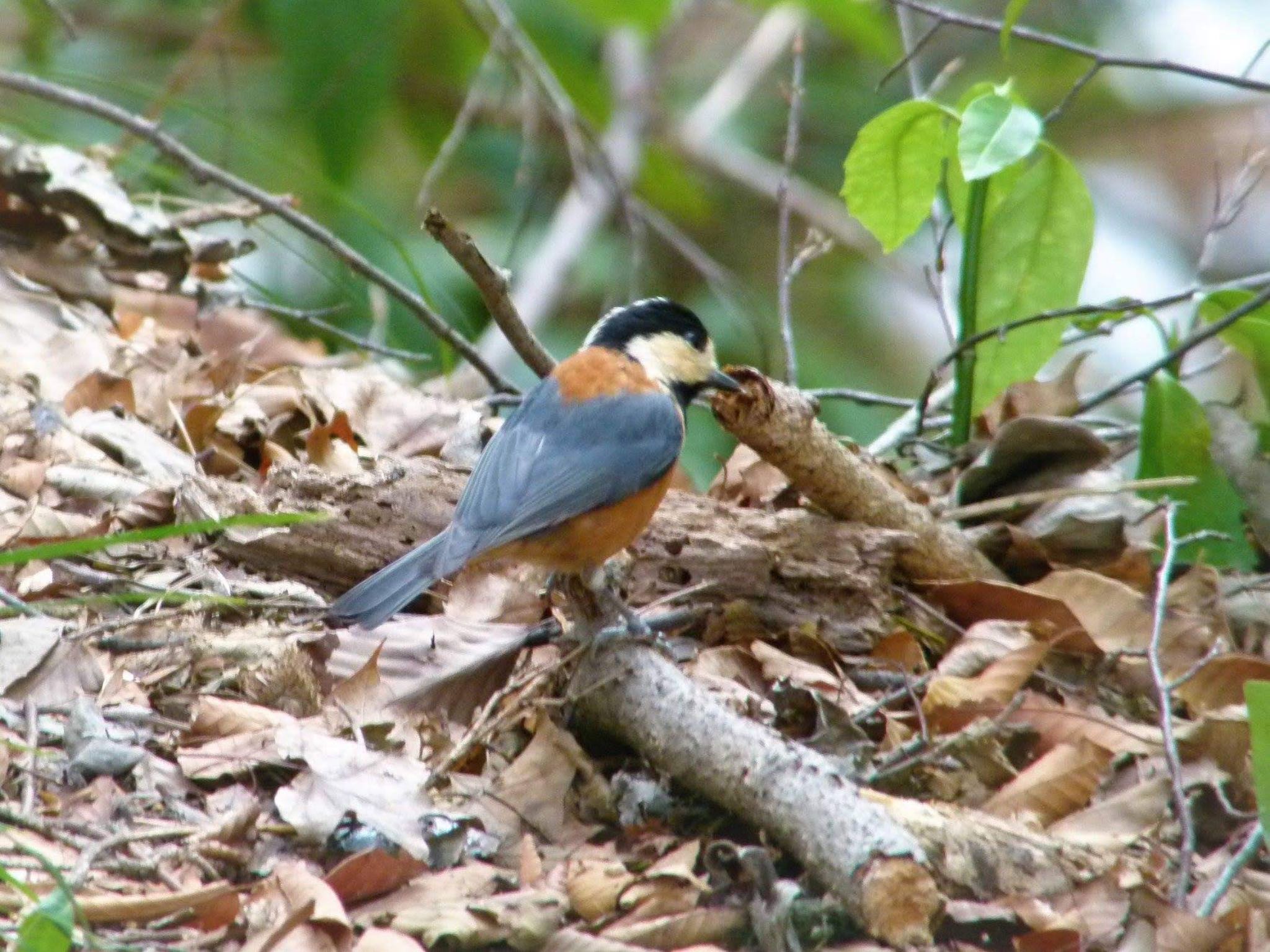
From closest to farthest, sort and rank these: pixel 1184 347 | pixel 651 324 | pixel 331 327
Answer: pixel 1184 347 → pixel 651 324 → pixel 331 327

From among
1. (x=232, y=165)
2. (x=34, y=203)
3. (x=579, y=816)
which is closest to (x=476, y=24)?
(x=232, y=165)

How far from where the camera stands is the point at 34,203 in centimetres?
518

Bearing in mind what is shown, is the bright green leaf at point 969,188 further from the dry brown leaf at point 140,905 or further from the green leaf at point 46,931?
the green leaf at point 46,931

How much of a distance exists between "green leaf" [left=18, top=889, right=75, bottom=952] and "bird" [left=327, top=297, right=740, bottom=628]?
1.25 m

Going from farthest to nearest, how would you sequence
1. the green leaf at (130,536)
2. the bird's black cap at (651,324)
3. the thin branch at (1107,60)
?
the bird's black cap at (651,324) → the thin branch at (1107,60) → the green leaf at (130,536)

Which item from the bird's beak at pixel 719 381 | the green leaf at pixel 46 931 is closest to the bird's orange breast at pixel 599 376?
the bird's beak at pixel 719 381

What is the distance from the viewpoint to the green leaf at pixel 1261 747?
2.76m

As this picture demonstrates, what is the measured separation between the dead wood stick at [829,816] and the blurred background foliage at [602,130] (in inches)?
71.3

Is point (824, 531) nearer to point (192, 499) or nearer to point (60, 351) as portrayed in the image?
point (192, 499)

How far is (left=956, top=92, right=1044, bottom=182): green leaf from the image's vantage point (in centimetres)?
351

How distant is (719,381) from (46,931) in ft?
8.96

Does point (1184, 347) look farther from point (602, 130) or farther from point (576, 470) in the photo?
point (602, 130)

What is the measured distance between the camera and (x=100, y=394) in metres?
4.55

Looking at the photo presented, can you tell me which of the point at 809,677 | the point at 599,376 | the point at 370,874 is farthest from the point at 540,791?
the point at 599,376
